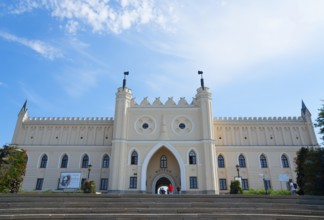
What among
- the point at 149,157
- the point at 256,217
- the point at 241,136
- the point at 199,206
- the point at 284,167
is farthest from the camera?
the point at 241,136

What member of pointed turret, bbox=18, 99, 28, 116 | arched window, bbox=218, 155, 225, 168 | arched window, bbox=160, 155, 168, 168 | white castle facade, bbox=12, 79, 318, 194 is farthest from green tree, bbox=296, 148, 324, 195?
pointed turret, bbox=18, 99, 28, 116

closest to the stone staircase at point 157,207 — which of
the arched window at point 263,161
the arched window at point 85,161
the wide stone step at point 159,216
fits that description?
the wide stone step at point 159,216

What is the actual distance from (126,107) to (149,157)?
7058 mm

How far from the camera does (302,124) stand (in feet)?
104

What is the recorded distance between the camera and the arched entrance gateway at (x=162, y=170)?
28047 millimetres

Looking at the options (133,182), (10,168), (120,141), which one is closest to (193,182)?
(133,182)

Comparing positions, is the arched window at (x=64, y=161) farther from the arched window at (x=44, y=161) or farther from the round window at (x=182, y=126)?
the round window at (x=182, y=126)

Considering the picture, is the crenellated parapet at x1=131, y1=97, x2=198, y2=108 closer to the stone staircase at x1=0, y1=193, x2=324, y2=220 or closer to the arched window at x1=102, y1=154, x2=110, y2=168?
the arched window at x1=102, y1=154, x2=110, y2=168

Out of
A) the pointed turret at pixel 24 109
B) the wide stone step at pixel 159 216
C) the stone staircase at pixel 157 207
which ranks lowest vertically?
the wide stone step at pixel 159 216

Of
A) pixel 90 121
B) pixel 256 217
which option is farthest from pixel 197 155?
pixel 256 217

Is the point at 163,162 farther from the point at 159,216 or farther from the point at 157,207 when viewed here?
the point at 159,216

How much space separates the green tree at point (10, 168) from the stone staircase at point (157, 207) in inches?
210

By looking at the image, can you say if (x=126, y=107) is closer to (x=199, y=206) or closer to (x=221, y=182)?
(x=221, y=182)

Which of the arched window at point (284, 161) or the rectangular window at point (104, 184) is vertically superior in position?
the arched window at point (284, 161)
